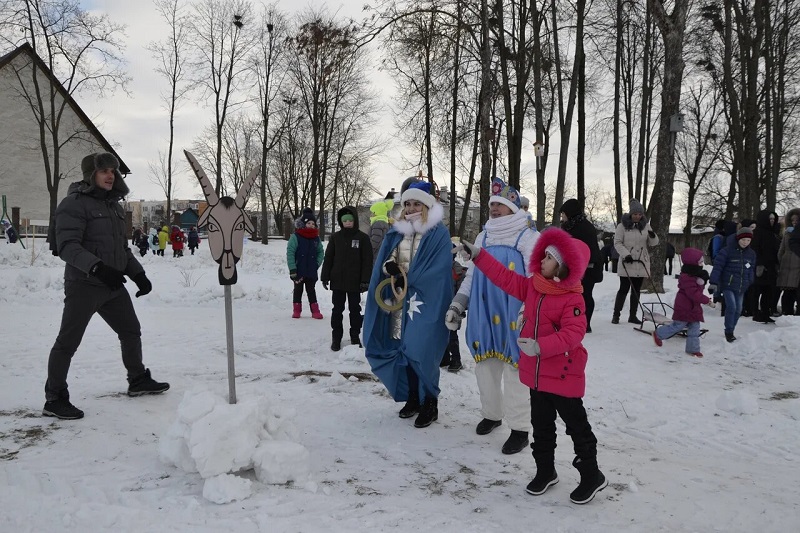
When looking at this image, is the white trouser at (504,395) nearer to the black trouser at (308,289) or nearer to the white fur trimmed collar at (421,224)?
the white fur trimmed collar at (421,224)

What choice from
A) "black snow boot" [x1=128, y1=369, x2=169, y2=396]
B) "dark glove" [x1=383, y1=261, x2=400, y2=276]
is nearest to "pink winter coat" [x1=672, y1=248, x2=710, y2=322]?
"dark glove" [x1=383, y1=261, x2=400, y2=276]

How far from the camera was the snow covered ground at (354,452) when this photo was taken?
3.04 metres

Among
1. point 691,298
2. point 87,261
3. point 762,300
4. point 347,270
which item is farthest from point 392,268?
point 762,300

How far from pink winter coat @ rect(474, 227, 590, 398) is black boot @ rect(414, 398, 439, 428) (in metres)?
1.33

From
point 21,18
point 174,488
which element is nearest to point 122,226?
point 174,488

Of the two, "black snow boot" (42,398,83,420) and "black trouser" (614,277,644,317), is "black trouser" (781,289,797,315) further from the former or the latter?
"black snow boot" (42,398,83,420)

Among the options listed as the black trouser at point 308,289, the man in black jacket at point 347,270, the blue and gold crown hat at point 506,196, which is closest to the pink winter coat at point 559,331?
the blue and gold crown hat at point 506,196

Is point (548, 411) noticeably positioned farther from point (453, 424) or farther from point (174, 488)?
point (174, 488)

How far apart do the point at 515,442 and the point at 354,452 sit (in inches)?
45.5

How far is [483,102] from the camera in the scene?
14375 millimetres

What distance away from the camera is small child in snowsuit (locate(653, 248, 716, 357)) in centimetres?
754

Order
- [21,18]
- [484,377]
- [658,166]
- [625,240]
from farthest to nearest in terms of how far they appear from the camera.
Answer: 1. [21,18]
2. [658,166]
3. [625,240]
4. [484,377]

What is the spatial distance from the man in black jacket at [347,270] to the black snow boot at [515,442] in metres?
3.70

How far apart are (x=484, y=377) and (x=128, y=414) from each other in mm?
2825
